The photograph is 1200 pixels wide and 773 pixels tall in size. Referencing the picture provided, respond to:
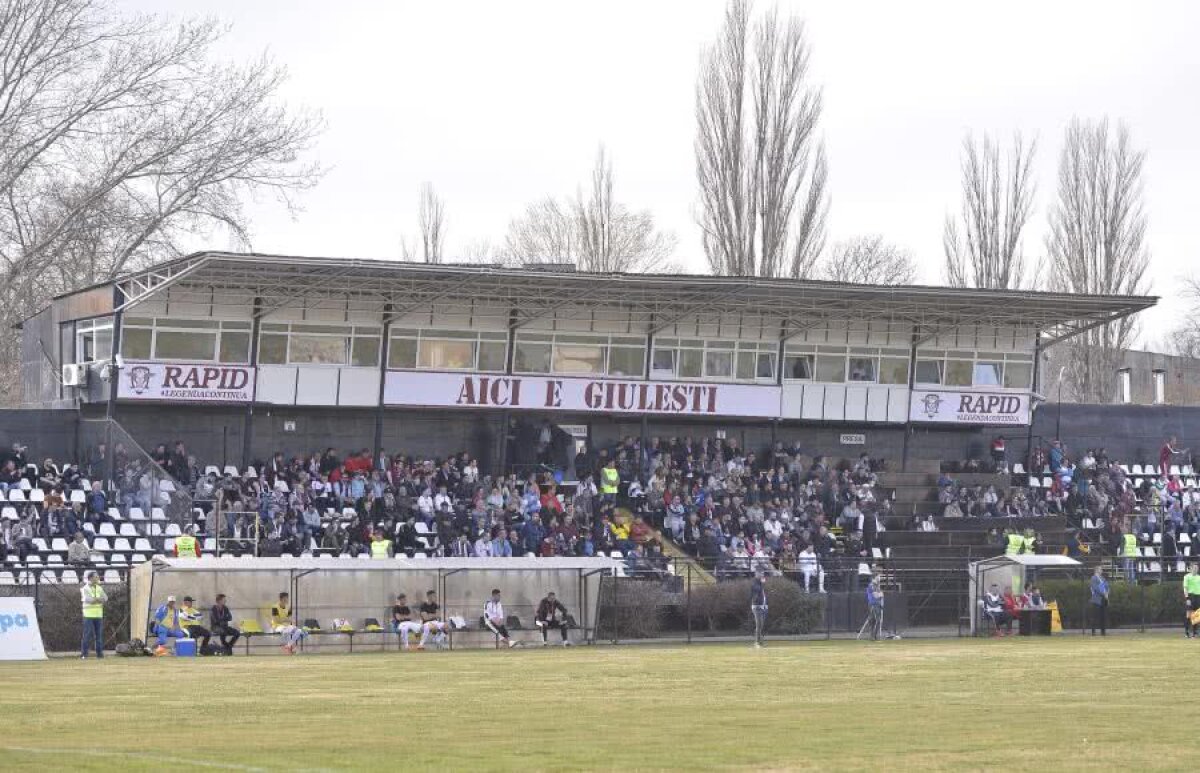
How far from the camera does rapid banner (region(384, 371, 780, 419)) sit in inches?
2251

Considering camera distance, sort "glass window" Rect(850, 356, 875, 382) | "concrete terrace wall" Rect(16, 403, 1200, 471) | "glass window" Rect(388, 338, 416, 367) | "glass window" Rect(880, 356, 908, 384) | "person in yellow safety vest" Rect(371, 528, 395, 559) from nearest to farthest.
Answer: "person in yellow safety vest" Rect(371, 528, 395, 559)
"concrete terrace wall" Rect(16, 403, 1200, 471)
"glass window" Rect(388, 338, 416, 367)
"glass window" Rect(850, 356, 875, 382)
"glass window" Rect(880, 356, 908, 384)

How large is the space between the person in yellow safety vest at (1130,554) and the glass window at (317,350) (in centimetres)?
2274

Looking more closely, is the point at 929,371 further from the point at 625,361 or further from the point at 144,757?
the point at 144,757

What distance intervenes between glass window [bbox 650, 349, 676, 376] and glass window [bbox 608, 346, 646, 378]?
1.32ft

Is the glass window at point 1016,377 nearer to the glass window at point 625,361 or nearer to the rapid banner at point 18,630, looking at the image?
the glass window at point 625,361

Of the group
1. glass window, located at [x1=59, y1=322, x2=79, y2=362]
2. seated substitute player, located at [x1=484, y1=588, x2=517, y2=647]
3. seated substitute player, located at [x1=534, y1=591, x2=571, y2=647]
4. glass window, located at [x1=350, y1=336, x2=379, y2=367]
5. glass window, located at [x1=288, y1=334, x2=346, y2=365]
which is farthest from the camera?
glass window, located at [x1=350, y1=336, x2=379, y2=367]

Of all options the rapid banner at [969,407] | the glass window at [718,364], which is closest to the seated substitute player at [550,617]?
the glass window at [718,364]

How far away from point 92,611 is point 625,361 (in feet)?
88.4

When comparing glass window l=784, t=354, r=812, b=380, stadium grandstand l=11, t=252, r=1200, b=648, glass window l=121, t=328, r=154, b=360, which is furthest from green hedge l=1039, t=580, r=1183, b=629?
glass window l=121, t=328, r=154, b=360

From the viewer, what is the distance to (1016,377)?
217 feet

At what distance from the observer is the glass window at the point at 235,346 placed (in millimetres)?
54156

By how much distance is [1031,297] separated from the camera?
59.9 meters

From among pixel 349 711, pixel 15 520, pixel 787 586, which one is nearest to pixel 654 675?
pixel 349 711

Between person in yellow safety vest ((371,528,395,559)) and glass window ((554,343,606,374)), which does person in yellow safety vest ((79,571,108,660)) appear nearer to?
person in yellow safety vest ((371,528,395,559))
